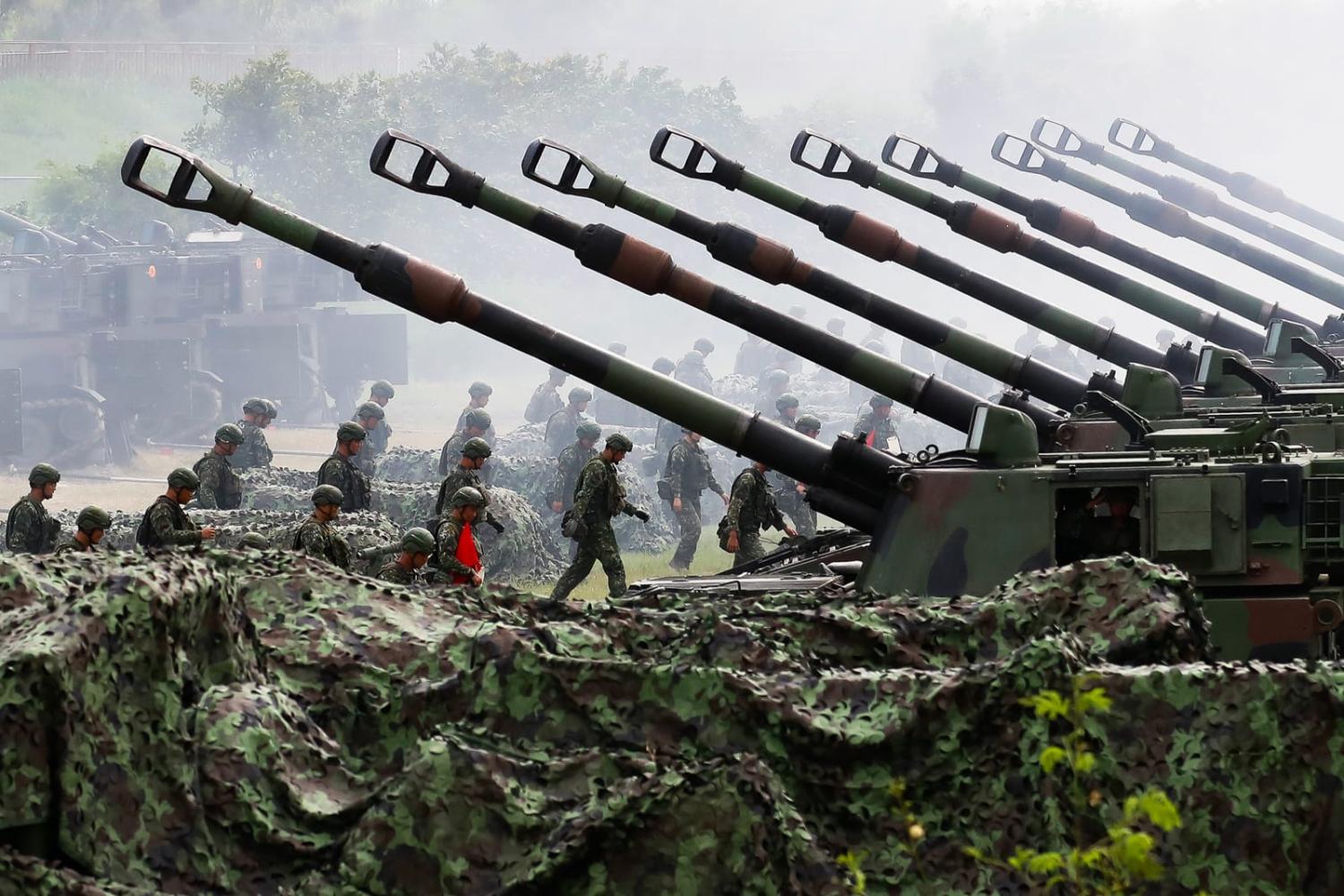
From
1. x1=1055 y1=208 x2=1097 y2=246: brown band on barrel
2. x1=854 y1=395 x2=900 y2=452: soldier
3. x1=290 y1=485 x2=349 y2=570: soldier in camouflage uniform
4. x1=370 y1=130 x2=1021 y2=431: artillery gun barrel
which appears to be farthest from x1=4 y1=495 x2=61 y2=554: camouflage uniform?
x1=1055 y1=208 x2=1097 y2=246: brown band on barrel

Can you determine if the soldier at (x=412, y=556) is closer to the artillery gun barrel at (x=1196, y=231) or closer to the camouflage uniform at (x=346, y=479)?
the camouflage uniform at (x=346, y=479)

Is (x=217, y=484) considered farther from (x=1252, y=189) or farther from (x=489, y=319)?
(x=1252, y=189)

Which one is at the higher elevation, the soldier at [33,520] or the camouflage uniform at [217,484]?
the camouflage uniform at [217,484]

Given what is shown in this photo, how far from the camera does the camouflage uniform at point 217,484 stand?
15422mm

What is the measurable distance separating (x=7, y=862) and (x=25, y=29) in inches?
1354

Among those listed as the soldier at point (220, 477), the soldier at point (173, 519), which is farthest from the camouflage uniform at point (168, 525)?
the soldier at point (220, 477)

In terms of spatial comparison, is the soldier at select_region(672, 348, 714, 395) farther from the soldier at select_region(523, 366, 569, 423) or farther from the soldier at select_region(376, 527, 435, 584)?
the soldier at select_region(376, 527, 435, 584)

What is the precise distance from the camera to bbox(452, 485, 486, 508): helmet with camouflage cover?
39.6 ft

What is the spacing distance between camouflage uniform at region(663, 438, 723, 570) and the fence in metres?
20.9

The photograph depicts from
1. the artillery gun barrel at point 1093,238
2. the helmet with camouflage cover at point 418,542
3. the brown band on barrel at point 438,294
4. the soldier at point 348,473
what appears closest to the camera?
the brown band on barrel at point 438,294

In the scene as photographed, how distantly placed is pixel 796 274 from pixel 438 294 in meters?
3.28

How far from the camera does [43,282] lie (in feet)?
89.8

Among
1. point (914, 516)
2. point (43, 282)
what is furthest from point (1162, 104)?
point (914, 516)

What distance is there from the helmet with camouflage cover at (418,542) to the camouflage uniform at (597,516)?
9.24 feet
